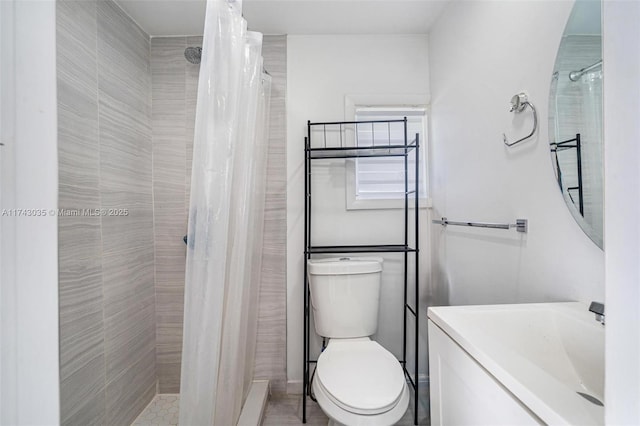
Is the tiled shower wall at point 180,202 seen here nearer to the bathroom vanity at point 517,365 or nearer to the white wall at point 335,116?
the white wall at point 335,116

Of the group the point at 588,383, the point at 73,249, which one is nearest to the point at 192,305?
the point at 73,249

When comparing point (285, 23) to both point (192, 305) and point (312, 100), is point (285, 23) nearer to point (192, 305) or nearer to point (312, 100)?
point (312, 100)

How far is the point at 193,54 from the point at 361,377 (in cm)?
193

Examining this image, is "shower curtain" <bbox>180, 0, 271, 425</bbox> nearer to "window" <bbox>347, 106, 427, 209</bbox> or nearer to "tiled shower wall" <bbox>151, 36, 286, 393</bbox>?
"tiled shower wall" <bbox>151, 36, 286, 393</bbox>

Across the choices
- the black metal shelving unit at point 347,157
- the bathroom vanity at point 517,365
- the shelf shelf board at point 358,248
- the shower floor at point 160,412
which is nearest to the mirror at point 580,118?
the bathroom vanity at point 517,365

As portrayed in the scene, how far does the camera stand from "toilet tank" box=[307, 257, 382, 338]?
4.99 ft

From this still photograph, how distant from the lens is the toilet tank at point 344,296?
152 cm

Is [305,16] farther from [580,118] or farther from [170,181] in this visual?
[580,118]

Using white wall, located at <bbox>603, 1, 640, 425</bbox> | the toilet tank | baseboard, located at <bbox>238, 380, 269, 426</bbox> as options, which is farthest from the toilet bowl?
white wall, located at <bbox>603, 1, 640, 425</bbox>

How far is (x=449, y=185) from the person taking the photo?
1.53 m

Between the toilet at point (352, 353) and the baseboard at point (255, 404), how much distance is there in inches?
12.4

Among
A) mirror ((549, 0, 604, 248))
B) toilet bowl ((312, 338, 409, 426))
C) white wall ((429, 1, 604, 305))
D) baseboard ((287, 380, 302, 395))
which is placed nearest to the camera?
mirror ((549, 0, 604, 248))

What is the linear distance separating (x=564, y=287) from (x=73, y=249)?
5.98ft

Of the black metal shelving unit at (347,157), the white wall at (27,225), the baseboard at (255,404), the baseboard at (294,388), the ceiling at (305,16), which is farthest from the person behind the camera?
the baseboard at (294,388)
